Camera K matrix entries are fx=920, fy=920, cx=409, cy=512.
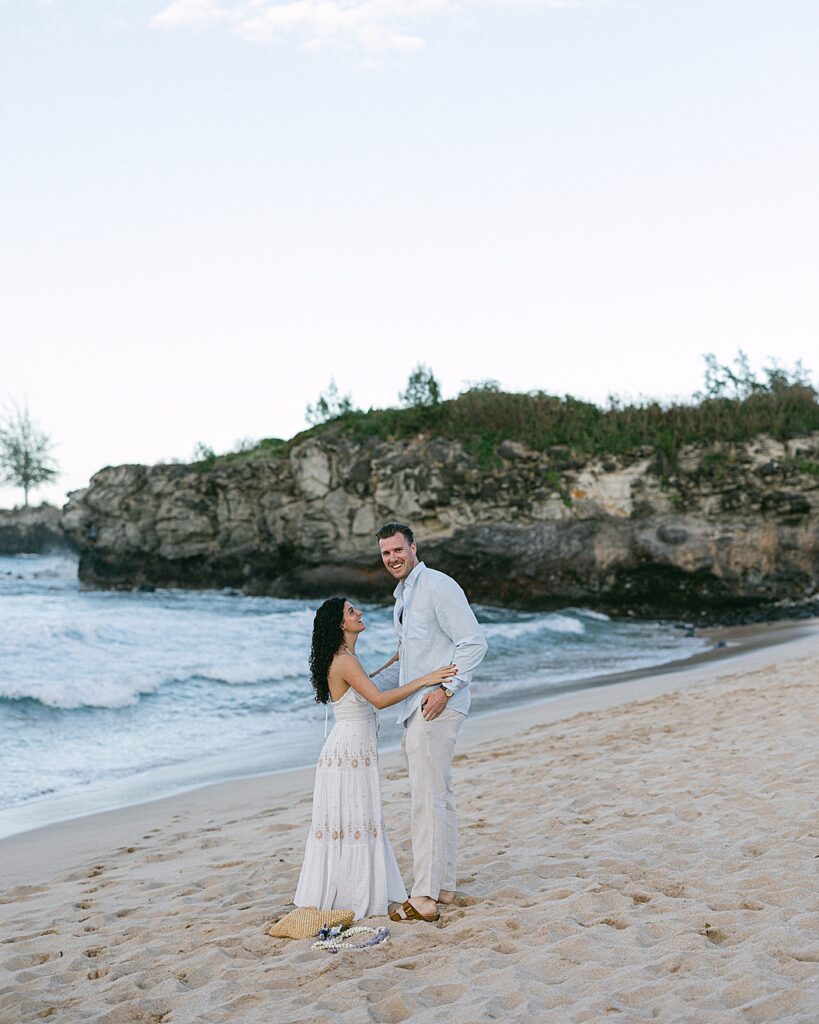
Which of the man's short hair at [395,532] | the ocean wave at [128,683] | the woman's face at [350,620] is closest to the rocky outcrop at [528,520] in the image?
the ocean wave at [128,683]

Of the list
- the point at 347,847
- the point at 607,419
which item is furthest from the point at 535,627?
the point at 347,847

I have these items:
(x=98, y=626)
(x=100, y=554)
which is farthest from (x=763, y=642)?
(x=100, y=554)

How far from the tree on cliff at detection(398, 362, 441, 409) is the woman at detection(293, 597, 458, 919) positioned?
24412 millimetres

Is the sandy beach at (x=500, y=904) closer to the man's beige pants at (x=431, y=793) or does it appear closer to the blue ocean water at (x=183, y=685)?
the man's beige pants at (x=431, y=793)

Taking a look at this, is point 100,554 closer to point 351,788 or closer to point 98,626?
point 98,626

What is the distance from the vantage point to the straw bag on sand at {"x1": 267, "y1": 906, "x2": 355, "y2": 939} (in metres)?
4.21

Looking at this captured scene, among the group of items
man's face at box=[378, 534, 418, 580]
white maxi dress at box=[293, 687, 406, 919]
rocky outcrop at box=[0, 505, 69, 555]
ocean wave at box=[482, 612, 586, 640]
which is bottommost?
ocean wave at box=[482, 612, 586, 640]

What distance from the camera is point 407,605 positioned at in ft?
15.1

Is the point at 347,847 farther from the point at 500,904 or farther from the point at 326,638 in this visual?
the point at 326,638

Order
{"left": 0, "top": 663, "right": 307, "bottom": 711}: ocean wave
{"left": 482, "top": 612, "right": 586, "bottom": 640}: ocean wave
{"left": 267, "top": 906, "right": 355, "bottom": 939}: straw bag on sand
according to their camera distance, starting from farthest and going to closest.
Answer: {"left": 482, "top": 612, "right": 586, "bottom": 640}: ocean wave, {"left": 0, "top": 663, "right": 307, "bottom": 711}: ocean wave, {"left": 267, "top": 906, "right": 355, "bottom": 939}: straw bag on sand

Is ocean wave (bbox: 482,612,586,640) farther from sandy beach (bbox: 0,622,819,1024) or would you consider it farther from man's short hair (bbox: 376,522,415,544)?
man's short hair (bbox: 376,522,415,544)

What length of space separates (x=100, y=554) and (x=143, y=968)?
31163 mm

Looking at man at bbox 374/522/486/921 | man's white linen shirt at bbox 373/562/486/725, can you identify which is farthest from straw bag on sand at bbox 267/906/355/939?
man's white linen shirt at bbox 373/562/486/725

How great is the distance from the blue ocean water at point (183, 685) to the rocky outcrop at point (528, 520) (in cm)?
157
